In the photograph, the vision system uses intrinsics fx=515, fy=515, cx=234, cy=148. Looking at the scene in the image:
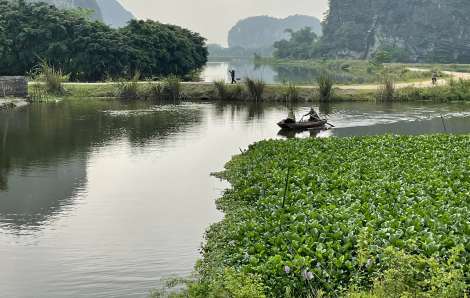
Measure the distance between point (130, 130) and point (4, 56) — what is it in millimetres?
23237

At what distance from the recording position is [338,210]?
330 inches

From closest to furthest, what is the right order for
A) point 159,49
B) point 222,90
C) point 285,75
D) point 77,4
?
1. point 222,90
2. point 159,49
3. point 285,75
4. point 77,4

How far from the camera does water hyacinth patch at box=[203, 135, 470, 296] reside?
6559mm

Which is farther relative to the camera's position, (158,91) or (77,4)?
(77,4)

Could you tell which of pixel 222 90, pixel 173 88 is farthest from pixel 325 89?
pixel 173 88

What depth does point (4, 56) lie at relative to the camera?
128 ft

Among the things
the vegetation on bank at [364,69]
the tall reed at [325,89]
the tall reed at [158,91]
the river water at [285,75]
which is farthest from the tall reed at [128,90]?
the vegetation on bank at [364,69]

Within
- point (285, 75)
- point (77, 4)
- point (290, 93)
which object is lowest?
point (290, 93)

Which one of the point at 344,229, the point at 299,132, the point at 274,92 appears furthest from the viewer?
the point at 274,92

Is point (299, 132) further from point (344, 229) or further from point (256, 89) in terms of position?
point (344, 229)

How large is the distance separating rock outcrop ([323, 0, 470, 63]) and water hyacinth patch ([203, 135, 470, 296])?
101707 mm

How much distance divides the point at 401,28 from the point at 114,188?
416 feet

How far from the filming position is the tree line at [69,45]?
38750 millimetres

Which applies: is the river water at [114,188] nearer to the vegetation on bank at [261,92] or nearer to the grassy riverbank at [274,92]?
the vegetation on bank at [261,92]
